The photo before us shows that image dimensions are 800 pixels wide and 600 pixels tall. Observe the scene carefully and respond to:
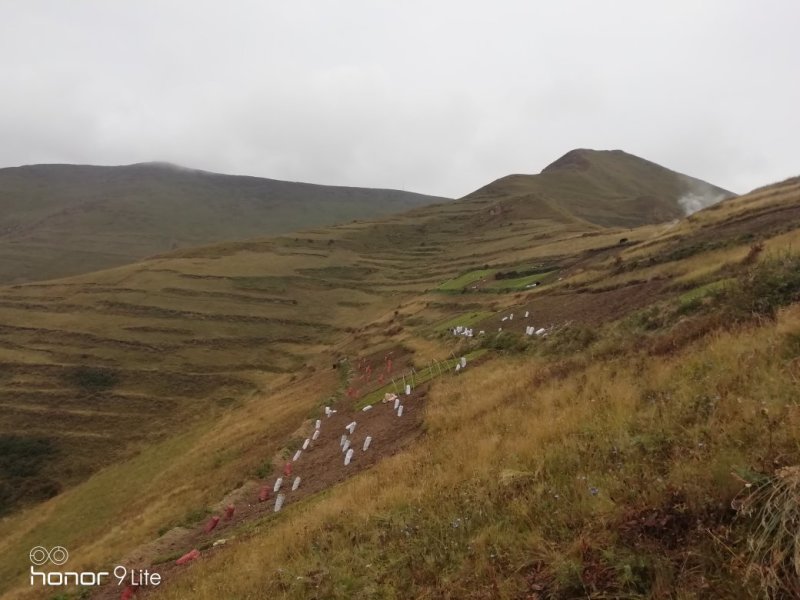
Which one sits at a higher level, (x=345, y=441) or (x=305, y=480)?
(x=345, y=441)

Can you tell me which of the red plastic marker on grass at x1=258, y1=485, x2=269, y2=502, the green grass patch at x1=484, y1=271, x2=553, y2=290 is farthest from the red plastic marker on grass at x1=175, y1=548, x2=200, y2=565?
the green grass patch at x1=484, y1=271, x2=553, y2=290

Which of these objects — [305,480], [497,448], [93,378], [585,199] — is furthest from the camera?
[585,199]

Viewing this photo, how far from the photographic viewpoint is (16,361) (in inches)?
2586

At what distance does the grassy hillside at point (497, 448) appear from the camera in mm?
5781

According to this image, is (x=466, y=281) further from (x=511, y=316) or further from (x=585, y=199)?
(x=585, y=199)

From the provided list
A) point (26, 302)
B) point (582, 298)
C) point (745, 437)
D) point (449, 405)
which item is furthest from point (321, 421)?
point (26, 302)

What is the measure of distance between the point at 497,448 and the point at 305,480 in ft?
35.6

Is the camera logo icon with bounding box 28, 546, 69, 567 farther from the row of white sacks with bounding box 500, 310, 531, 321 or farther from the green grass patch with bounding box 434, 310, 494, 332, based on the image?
the green grass patch with bounding box 434, 310, 494, 332

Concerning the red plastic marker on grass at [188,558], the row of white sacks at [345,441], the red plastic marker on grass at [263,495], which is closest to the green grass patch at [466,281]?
the row of white sacks at [345,441]

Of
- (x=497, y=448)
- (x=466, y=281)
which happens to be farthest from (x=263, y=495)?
(x=466, y=281)

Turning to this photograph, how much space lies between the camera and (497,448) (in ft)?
33.6

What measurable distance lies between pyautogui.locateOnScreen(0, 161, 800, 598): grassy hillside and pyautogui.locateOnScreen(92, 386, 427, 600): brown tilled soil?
182mm

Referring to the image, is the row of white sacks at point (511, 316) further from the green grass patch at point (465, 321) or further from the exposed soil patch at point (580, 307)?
the green grass patch at point (465, 321)

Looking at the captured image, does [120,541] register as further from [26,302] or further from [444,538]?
[26,302]
